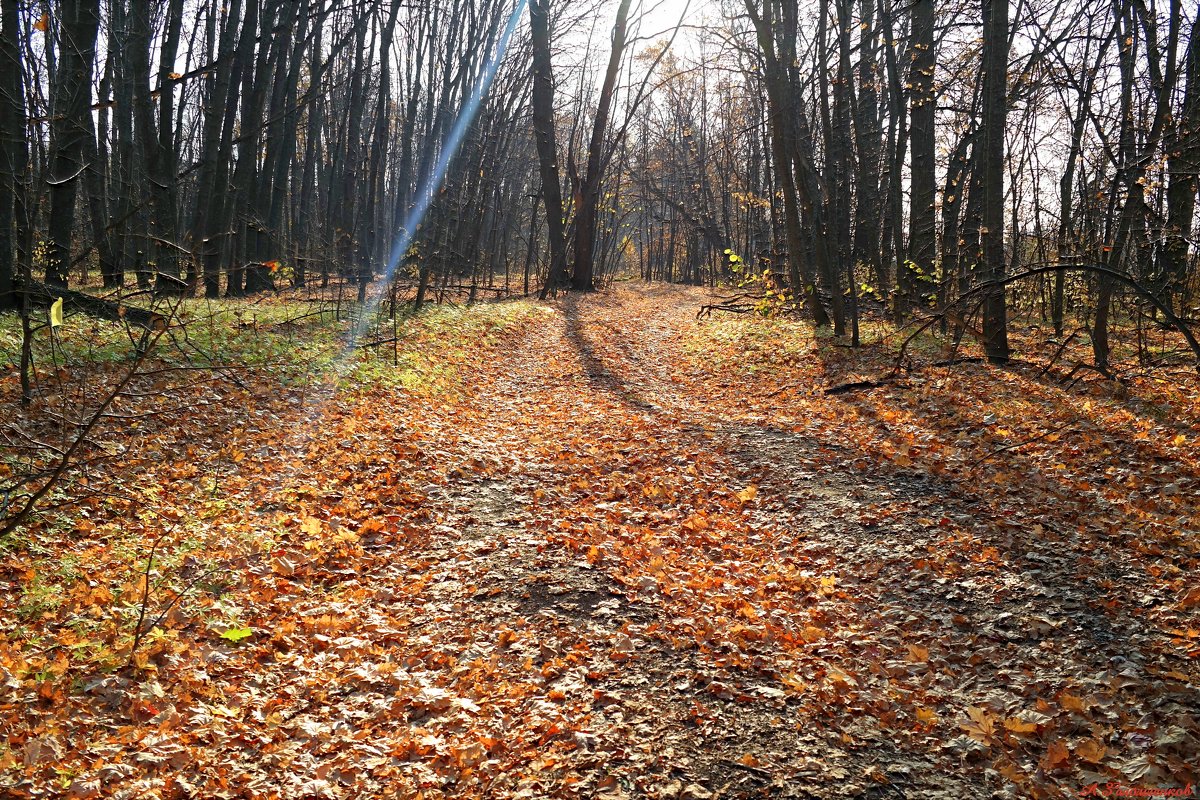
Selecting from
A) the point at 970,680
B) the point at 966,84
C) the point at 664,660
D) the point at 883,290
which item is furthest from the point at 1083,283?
the point at 664,660

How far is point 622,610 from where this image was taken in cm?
515

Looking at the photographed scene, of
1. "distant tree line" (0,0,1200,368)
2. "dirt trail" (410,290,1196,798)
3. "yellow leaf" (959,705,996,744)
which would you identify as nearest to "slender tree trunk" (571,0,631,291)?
"distant tree line" (0,0,1200,368)

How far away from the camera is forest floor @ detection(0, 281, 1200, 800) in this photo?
3.55 m

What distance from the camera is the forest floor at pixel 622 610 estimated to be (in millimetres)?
3555

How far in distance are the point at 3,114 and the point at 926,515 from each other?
11.8m

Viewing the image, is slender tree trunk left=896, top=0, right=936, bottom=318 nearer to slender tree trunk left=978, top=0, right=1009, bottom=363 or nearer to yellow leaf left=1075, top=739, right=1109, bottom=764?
slender tree trunk left=978, top=0, right=1009, bottom=363

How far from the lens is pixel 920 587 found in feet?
17.2

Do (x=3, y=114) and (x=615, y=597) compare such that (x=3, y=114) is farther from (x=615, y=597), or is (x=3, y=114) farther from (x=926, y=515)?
(x=926, y=515)

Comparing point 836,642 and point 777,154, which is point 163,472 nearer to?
point 836,642

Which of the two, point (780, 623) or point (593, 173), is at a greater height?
point (593, 173)

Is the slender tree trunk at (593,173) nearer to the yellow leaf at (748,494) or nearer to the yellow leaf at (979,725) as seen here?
the yellow leaf at (748,494)

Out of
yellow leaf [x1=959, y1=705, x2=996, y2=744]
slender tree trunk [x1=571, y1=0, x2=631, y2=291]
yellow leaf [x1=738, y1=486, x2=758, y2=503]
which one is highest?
slender tree trunk [x1=571, y1=0, x2=631, y2=291]

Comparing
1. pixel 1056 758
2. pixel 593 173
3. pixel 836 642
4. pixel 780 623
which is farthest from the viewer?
pixel 593 173

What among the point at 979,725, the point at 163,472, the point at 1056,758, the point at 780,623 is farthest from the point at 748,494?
the point at 163,472
